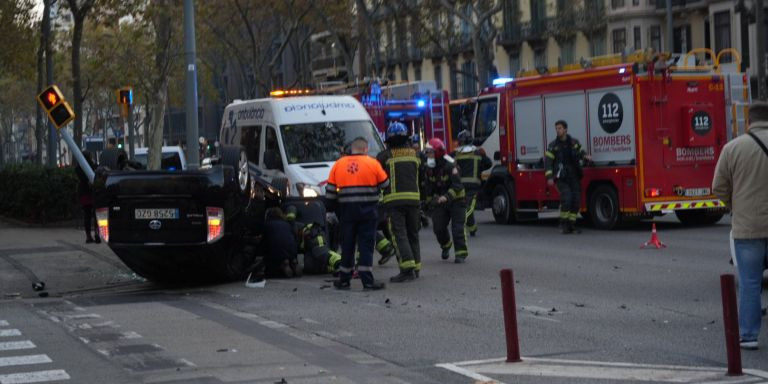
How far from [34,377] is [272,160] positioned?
11961 millimetres

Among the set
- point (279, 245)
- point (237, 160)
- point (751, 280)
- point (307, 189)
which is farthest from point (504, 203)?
point (751, 280)

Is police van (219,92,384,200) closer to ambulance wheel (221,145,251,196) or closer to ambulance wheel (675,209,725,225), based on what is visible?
ambulance wheel (221,145,251,196)

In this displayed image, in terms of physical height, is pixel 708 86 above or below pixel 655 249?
above

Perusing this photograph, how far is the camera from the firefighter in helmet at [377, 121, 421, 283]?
50.3 feet

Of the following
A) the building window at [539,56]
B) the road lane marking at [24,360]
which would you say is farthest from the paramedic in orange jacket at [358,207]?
the building window at [539,56]

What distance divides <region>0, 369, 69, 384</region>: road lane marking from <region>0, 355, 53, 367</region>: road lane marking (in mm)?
490

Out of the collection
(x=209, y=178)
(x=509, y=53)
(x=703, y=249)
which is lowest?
(x=703, y=249)

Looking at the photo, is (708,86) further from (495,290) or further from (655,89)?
(495,290)

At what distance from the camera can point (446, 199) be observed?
17.4 m

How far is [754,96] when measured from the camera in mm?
49188

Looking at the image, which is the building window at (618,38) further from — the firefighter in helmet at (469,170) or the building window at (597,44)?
the firefighter in helmet at (469,170)

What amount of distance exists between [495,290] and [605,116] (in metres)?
8.74

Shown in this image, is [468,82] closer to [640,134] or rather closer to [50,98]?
[640,134]

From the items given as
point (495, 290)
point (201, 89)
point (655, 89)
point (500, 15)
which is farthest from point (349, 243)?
point (201, 89)
